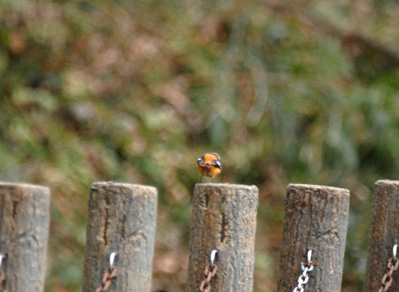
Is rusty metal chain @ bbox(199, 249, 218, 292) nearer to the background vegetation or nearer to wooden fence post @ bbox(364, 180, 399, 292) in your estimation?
wooden fence post @ bbox(364, 180, 399, 292)

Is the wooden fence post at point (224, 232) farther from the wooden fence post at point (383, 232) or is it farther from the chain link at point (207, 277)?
the wooden fence post at point (383, 232)

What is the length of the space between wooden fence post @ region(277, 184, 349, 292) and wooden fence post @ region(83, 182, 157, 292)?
484 millimetres

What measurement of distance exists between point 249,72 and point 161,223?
5.14 feet

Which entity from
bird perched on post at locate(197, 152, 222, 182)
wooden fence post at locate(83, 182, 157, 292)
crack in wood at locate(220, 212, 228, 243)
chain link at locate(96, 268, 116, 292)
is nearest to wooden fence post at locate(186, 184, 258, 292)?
crack in wood at locate(220, 212, 228, 243)

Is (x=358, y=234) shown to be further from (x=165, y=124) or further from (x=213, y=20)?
(x=213, y=20)

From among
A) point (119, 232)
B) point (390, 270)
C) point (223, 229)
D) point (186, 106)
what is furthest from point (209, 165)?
point (186, 106)

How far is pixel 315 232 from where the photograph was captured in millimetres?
2139

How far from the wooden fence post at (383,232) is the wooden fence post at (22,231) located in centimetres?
112

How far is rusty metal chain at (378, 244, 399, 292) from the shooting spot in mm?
2256

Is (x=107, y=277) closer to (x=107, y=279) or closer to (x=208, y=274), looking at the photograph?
(x=107, y=279)

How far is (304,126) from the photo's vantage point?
233 inches

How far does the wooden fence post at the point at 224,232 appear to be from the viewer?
198cm

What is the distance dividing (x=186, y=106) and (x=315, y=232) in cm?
379

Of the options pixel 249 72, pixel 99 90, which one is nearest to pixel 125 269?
pixel 99 90
